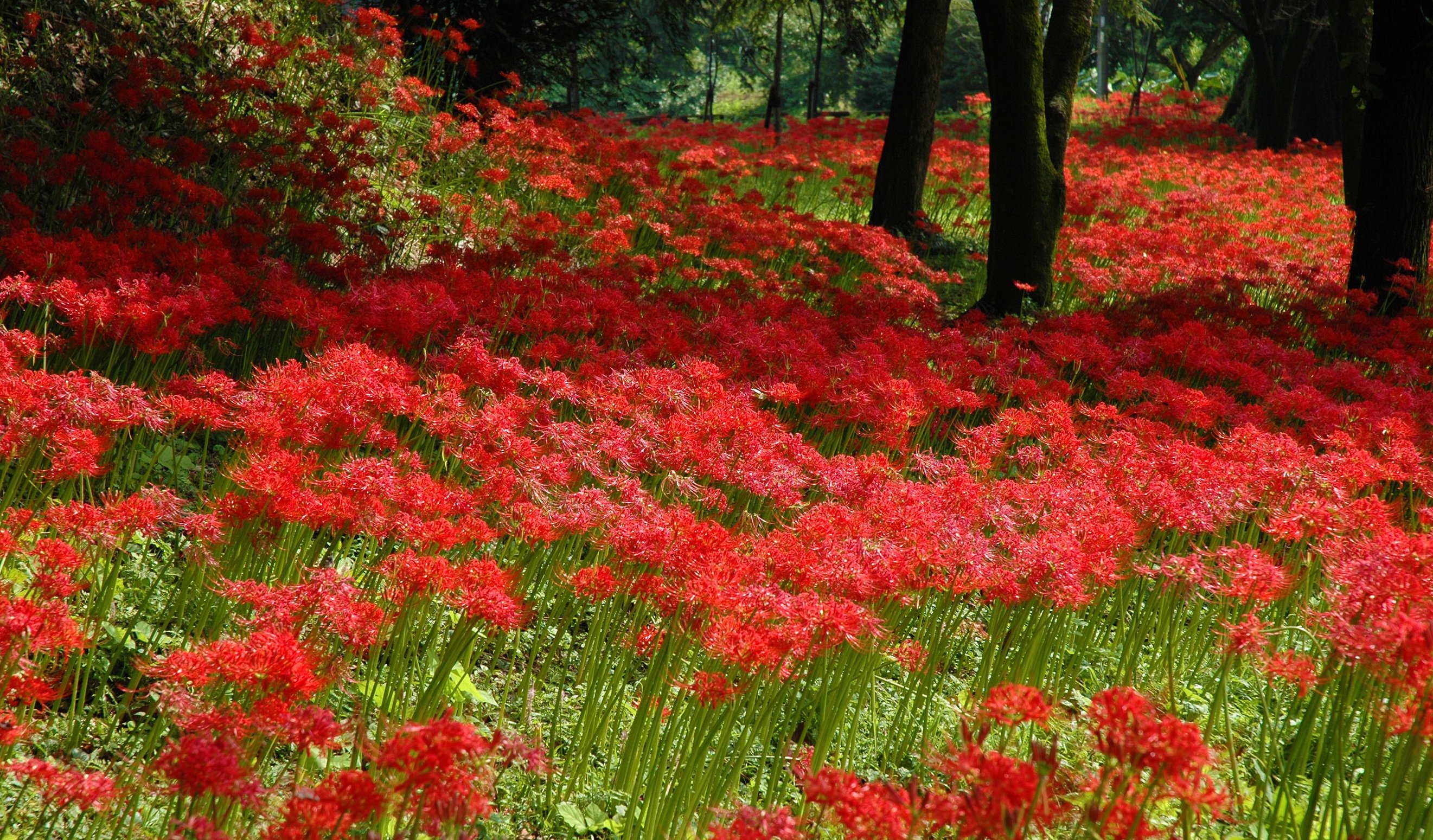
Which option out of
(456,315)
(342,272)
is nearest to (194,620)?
(456,315)

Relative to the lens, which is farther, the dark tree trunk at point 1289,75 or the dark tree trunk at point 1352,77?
the dark tree trunk at point 1289,75

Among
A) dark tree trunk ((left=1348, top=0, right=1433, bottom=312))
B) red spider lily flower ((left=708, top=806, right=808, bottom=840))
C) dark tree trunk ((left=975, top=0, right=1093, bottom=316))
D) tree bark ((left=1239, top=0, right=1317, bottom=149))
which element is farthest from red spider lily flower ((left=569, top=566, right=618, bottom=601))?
tree bark ((left=1239, top=0, right=1317, bottom=149))

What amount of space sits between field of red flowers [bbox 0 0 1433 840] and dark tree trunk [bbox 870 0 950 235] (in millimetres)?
4463

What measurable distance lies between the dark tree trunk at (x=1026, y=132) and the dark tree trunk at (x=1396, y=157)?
247 centimetres

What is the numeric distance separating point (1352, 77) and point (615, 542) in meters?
9.06

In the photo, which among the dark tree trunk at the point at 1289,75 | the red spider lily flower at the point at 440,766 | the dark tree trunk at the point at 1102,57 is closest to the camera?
the red spider lily flower at the point at 440,766

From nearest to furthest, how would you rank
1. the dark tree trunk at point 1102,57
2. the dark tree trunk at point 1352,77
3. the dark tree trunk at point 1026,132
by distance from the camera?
the dark tree trunk at point 1026,132 → the dark tree trunk at point 1352,77 → the dark tree trunk at point 1102,57

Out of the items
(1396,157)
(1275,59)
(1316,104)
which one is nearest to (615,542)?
(1396,157)

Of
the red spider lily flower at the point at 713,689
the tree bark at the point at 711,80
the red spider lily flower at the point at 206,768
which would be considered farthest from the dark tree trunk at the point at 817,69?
the red spider lily flower at the point at 206,768

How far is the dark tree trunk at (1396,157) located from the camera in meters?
8.95

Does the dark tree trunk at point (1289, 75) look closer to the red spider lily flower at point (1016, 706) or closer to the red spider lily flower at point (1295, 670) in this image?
the red spider lily flower at point (1295, 670)

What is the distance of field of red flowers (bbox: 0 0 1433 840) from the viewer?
2.04 m

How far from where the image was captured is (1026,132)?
30.3 feet

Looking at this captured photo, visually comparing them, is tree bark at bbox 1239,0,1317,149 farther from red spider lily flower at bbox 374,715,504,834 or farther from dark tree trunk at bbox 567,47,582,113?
red spider lily flower at bbox 374,715,504,834
